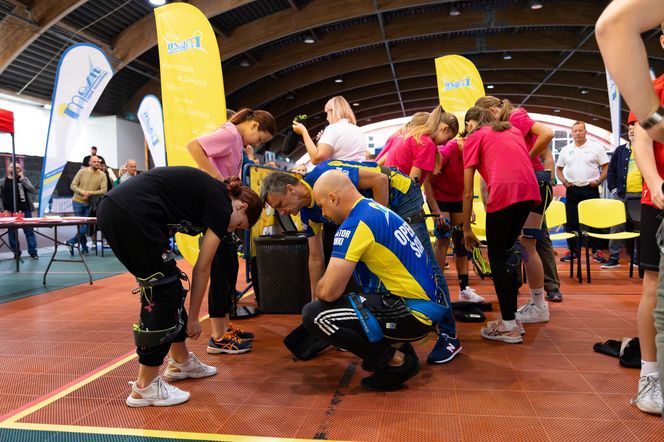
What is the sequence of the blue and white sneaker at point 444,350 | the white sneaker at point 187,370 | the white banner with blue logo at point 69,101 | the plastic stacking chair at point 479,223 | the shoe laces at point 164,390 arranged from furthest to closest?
the white banner with blue logo at point 69,101, the plastic stacking chair at point 479,223, the blue and white sneaker at point 444,350, the white sneaker at point 187,370, the shoe laces at point 164,390

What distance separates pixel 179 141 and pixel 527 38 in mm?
12675

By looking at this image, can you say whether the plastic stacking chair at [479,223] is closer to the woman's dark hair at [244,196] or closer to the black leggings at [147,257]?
the woman's dark hair at [244,196]

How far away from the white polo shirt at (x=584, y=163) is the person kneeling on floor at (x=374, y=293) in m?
4.72

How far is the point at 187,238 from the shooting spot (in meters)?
4.84

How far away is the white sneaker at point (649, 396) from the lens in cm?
194

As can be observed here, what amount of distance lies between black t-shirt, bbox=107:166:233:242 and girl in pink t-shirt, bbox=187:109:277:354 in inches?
28.7

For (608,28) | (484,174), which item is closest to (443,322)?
(484,174)

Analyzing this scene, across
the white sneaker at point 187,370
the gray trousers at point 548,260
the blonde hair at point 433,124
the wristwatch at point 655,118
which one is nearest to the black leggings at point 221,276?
the white sneaker at point 187,370

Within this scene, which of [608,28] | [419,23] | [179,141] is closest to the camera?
[608,28]

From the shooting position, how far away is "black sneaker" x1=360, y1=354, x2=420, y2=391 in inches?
90.4

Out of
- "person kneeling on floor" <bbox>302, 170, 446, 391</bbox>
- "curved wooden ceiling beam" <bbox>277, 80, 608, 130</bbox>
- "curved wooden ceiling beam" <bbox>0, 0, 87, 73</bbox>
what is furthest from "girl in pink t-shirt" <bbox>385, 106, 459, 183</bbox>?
"curved wooden ceiling beam" <bbox>277, 80, 608, 130</bbox>

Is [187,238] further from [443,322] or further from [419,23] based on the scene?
[419,23]

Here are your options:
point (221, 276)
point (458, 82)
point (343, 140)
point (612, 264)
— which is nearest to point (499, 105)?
point (343, 140)

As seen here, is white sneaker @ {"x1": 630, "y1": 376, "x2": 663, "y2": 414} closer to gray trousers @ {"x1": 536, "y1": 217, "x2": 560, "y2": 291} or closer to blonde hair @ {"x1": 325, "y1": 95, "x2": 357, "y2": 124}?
gray trousers @ {"x1": 536, "y1": 217, "x2": 560, "y2": 291}
